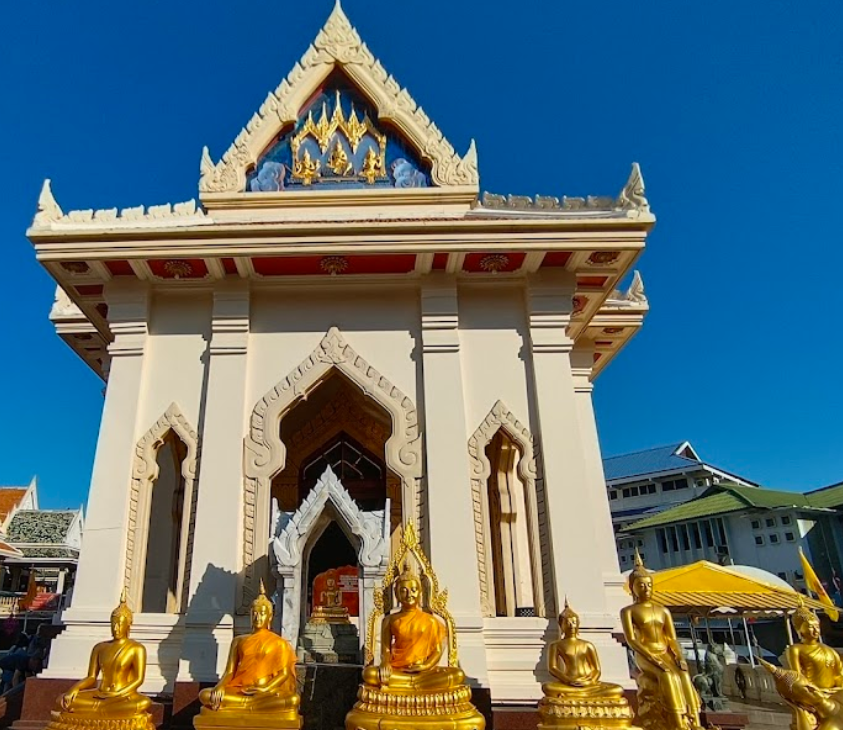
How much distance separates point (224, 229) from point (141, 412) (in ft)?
6.97

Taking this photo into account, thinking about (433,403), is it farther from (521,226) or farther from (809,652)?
(809,652)

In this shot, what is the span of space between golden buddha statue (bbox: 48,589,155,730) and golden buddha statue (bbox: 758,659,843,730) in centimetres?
429

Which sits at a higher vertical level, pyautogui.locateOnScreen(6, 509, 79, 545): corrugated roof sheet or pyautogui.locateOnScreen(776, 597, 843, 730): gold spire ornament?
pyautogui.locateOnScreen(6, 509, 79, 545): corrugated roof sheet

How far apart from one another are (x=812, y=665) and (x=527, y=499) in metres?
2.88

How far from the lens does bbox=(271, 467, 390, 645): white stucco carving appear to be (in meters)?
A: 5.81

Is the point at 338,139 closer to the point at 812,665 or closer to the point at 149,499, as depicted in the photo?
the point at 149,499

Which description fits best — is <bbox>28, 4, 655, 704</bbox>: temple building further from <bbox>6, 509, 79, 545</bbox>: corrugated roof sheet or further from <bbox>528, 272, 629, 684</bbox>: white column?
<bbox>6, 509, 79, 545</bbox>: corrugated roof sheet

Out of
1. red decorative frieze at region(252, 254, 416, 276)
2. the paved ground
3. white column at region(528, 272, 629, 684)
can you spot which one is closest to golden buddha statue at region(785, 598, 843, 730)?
white column at region(528, 272, 629, 684)

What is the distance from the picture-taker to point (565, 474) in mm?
6660

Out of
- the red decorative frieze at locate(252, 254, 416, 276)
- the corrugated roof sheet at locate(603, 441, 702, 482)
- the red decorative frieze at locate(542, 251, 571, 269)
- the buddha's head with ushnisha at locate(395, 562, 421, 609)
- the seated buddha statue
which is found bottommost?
the seated buddha statue

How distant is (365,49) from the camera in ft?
27.5

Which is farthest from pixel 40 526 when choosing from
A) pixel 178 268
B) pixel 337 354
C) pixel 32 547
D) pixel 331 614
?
pixel 337 354

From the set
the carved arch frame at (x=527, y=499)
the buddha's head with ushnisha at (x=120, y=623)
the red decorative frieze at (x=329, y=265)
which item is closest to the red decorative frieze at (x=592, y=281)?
the carved arch frame at (x=527, y=499)

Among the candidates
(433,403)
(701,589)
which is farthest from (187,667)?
(701,589)
